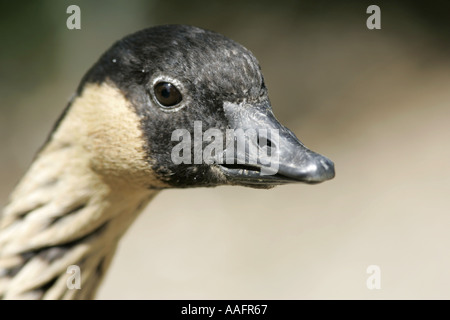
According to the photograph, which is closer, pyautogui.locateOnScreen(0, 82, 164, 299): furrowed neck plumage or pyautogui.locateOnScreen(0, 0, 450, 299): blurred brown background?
pyautogui.locateOnScreen(0, 82, 164, 299): furrowed neck plumage

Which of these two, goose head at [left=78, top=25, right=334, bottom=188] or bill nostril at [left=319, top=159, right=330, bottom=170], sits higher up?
goose head at [left=78, top=25, right=334, bottom=188]

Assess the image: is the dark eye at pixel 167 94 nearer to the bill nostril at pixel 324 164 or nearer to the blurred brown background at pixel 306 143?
the bill nostril at pixel 324 164

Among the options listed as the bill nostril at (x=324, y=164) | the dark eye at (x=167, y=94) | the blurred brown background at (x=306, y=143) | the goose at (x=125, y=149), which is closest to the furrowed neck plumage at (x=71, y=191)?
the goose at (x=125, y=149)

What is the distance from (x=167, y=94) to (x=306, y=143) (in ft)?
18.4

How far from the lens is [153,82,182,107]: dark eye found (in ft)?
8.56

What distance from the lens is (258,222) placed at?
24.2 feet

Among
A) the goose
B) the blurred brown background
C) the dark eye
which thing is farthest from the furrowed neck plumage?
the blurred brown background

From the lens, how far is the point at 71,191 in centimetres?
284

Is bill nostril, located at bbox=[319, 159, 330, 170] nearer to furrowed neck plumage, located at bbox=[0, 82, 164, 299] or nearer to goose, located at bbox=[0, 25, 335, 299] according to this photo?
goose, located at bbox=[0, 25, 335, 299]

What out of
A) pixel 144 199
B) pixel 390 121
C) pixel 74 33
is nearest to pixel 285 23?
pixel 390 121

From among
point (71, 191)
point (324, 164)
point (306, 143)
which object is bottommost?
point (71, 191)

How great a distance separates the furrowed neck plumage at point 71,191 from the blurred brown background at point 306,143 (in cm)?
358

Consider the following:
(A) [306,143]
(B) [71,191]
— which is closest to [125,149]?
(B) [71,191]

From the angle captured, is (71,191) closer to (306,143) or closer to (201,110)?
(201,110)
